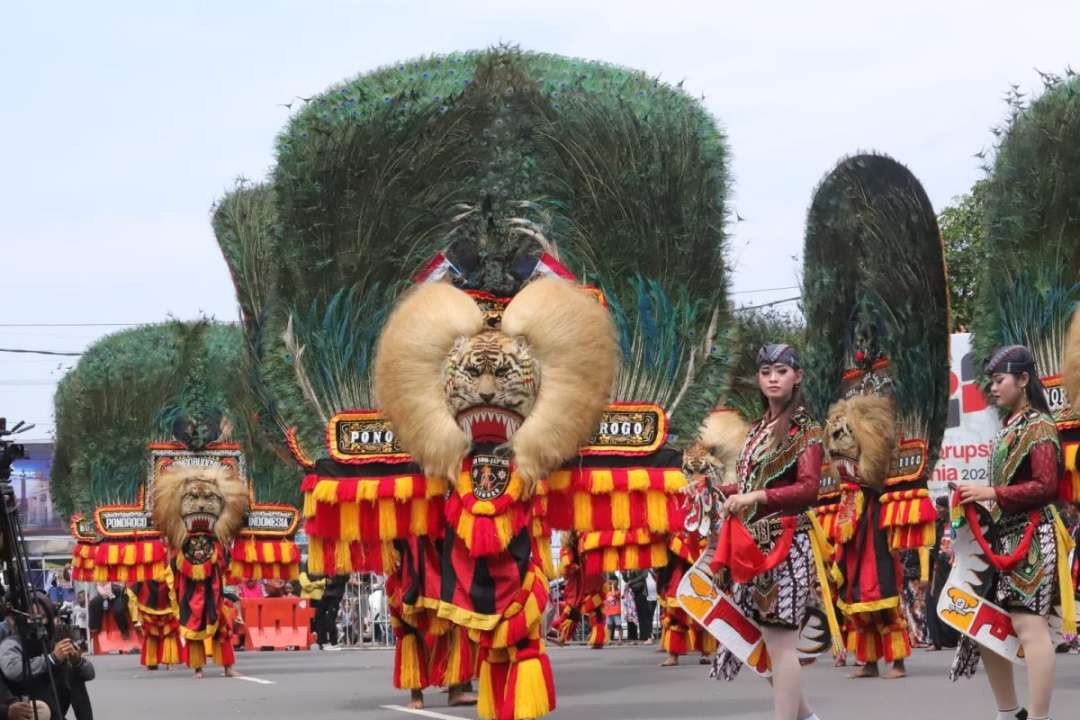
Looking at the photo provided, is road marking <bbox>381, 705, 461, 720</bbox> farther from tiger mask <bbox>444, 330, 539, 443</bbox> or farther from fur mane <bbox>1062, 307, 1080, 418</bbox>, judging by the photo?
fur mane <bbox>1062, 307, 1080, 418</bbox>

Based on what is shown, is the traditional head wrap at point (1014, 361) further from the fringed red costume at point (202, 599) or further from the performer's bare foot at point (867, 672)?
the fringed red costume at point (202, 599)

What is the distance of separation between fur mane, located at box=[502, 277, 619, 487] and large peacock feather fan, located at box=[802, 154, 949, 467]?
4.64m

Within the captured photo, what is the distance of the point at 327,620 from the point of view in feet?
104

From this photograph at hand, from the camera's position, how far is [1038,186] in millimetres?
13133

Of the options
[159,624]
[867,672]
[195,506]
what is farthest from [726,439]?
[159,624]

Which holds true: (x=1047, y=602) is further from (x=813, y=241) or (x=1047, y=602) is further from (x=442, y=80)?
(x=813, y=241)

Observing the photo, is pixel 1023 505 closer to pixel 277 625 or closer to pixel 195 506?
pixel 195 506

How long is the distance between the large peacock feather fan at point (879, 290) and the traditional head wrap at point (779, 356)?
581 centimetres

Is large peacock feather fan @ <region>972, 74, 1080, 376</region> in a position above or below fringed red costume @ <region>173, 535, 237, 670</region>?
above

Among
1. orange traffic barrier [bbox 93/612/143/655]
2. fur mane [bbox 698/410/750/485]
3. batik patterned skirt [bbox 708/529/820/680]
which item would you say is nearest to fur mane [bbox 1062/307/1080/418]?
batik patterned skirt [bbox 708/529/820/680]

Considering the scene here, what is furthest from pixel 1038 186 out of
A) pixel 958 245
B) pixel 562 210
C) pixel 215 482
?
pixel 958 245

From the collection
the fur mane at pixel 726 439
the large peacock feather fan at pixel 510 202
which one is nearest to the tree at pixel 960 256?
the fur mane at pixel 726 439

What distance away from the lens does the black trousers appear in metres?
31.4

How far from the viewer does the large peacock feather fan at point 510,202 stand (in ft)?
41.6
